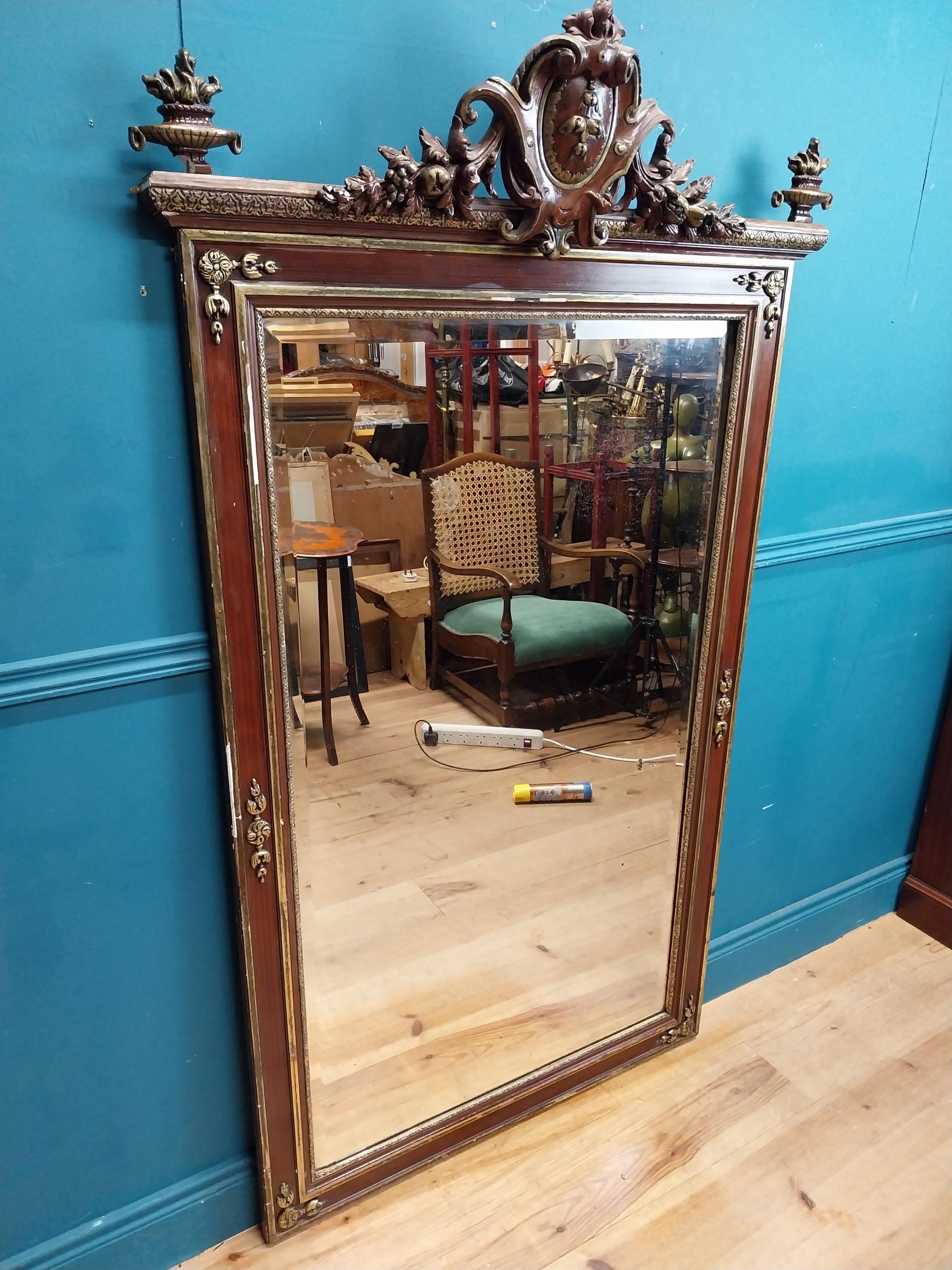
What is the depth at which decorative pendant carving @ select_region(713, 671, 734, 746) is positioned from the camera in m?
1.35

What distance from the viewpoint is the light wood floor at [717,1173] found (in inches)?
46.9

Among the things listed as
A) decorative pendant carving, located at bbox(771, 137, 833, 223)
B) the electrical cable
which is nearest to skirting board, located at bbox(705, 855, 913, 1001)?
the electrical cable

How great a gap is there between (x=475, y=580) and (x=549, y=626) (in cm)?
15

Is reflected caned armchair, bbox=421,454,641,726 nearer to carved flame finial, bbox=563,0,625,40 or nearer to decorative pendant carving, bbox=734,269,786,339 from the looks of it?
decorative pendant carving, bbox=734,269,786,339

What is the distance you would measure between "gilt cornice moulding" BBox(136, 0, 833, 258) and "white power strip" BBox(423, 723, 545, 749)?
664 mm

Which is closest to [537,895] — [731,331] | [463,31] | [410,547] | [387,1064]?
[387,1064]

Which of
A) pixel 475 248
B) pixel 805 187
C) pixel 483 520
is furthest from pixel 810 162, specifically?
pixel 483 520

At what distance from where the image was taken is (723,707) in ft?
4.48

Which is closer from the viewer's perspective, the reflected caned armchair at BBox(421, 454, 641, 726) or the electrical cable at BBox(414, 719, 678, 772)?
the reflected caned armchair at BBox(421, 454, 641, 726)

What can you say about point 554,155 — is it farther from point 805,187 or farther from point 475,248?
point 805,187

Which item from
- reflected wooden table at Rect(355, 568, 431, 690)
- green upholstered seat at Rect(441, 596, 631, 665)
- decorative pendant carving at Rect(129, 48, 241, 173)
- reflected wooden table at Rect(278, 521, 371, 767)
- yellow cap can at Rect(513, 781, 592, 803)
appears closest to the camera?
decorative pendant carving at Rect(129, 48, 241, 173)

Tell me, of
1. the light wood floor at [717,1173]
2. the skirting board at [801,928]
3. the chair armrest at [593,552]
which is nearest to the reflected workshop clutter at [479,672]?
the chair armrest at [593,552]

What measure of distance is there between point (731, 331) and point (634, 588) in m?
0.40

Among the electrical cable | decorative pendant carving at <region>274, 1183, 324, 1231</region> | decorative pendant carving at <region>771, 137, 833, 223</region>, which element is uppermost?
decorative pendant carving at <region>771, 137, 833, 223</region>
